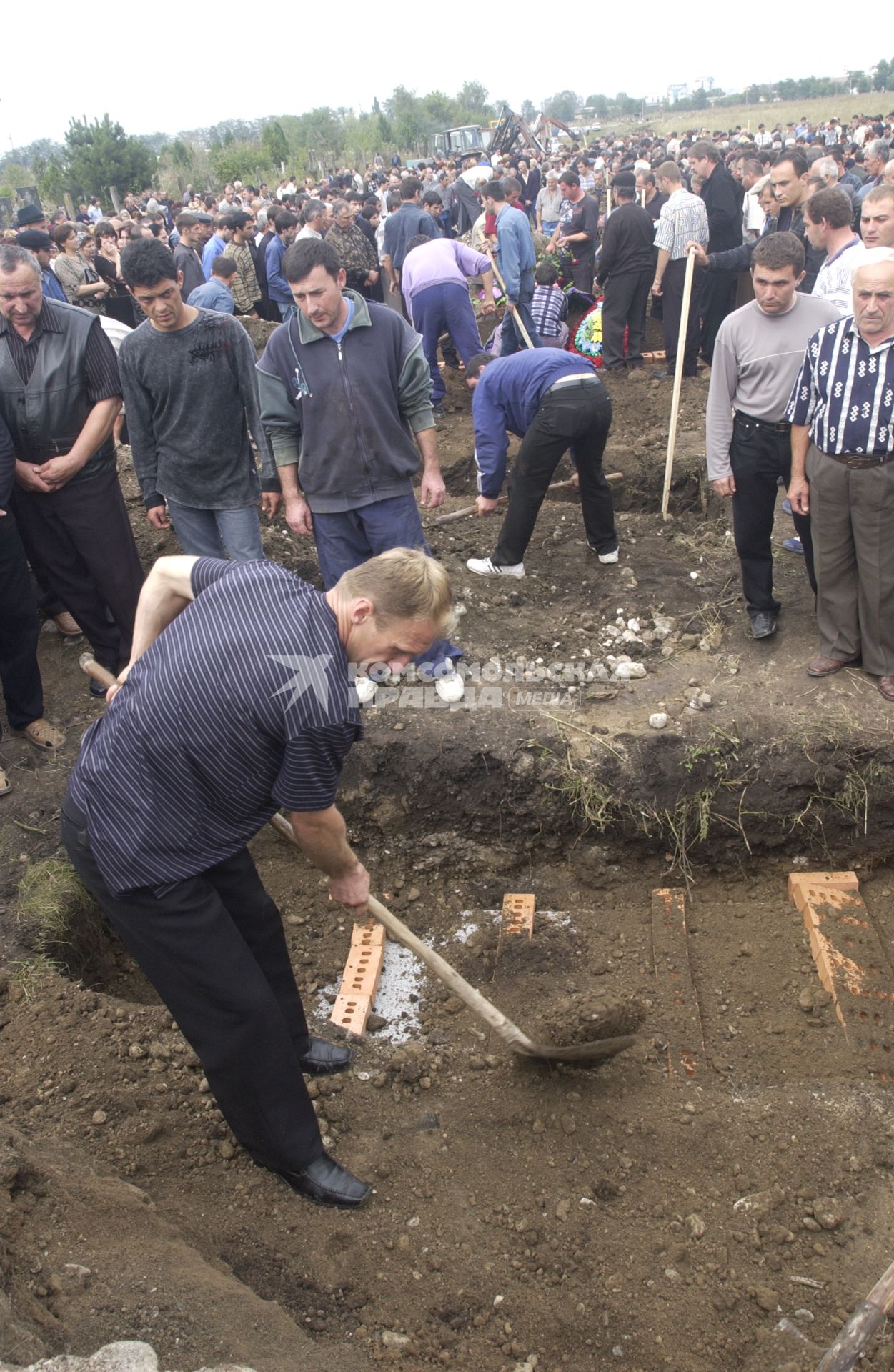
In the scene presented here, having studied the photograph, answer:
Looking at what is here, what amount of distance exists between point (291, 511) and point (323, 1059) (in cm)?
247

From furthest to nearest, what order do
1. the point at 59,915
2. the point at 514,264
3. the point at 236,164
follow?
1. the point at 236,164
2. the point at 514,264
3. the point at 59,915

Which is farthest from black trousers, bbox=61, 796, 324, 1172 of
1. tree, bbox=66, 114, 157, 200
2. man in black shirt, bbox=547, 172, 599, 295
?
tree, bbox=66, 114, 157, 200

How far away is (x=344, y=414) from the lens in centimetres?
415

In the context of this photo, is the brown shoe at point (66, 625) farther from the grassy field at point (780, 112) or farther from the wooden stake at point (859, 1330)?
the grassy field at point (780, 112)

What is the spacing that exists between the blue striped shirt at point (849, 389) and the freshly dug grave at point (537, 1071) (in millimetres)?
1167

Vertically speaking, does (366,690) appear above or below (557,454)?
below

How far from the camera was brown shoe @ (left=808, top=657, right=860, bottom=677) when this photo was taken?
14.8 feet

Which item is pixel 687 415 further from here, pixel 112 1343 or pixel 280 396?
pixel 112 1343

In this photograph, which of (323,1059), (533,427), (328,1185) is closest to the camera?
(328,1185)

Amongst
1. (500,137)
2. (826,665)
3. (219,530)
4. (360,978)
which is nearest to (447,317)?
(219,530)

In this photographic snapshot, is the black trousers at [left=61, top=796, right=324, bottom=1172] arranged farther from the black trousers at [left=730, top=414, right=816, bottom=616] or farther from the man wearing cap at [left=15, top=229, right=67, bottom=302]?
the man wearing cap at [left=15, top=229, right=67, bottom=302]

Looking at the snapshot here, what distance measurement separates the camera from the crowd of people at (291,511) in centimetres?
224

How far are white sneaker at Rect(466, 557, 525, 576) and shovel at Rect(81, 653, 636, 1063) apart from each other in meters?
2.94

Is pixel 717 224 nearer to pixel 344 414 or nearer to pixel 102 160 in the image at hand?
pixel 344 414
